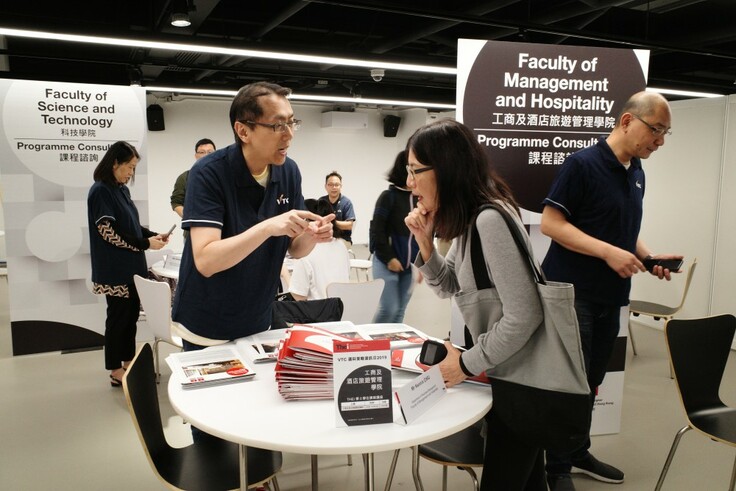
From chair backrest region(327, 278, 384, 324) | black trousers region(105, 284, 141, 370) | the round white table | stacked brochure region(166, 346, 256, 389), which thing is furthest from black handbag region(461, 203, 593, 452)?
black trousers region(105, 284, 141, 370)

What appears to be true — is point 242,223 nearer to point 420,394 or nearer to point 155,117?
point 420,394

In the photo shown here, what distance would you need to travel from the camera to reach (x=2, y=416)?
12.8 ft

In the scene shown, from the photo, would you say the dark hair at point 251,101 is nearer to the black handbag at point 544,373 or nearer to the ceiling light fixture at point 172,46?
the black handbag at point 544,373

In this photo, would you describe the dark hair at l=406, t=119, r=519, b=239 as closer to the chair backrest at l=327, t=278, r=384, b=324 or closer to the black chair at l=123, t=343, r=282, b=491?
the black chair at l=123, t=343, r=282, b=491

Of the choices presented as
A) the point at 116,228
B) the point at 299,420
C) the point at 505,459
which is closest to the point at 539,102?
the point at 505,459

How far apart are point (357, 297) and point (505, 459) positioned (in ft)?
6.47

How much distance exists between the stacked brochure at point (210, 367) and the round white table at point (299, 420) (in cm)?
3

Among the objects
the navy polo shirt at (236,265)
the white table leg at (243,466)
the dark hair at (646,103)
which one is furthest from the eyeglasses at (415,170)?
the dark hair at (646,103)

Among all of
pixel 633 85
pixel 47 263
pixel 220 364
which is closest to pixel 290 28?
pixel 47 263

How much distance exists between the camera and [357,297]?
3.59 m

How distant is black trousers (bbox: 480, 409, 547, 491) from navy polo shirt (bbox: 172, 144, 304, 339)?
95 cm

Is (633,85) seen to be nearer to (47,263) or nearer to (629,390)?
(629,390)

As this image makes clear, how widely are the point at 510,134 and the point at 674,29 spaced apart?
571 centimetres

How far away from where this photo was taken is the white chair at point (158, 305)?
3531mm
